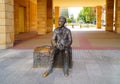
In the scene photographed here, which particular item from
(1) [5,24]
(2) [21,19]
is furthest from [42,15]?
(1) [5,24]

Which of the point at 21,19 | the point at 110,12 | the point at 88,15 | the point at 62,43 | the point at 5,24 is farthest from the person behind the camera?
the point at 88,15

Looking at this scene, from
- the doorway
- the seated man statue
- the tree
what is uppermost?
Answer: the tree

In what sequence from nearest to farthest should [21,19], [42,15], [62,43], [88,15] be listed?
[62,43] → [42,15] → [21,19] → [88,15]

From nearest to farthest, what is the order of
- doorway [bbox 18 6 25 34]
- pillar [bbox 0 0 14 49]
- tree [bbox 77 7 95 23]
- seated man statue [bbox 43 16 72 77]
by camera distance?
seated man statue [bbox 43 16 72 77] → pillar [bbox 0 0 14 49] → doorway [bbox 18 6 25 34] → tree [bbox 77 7 95 23]

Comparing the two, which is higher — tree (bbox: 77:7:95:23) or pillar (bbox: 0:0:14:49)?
tree (bbox: 77:7:95:23)

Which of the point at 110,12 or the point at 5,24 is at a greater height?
the point at 110,12

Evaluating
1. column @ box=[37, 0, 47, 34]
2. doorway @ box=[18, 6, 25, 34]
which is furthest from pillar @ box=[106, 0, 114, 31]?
doorway @ box=[18, 6, 25, 34]

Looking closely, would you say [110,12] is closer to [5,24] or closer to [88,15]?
[5,24]

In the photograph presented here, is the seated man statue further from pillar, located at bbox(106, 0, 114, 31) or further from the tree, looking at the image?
the tree

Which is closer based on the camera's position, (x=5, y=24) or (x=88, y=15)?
(x=5, y=24)

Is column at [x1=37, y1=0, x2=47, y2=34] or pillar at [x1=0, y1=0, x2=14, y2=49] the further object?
column at [x1=37, y1=0, x2=47, y2=34]

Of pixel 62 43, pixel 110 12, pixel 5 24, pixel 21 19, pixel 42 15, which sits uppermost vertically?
pixel 110 12

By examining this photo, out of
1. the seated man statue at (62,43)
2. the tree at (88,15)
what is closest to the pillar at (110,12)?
the seated man statue at (62,43)

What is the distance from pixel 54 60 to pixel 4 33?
5.12 meters
